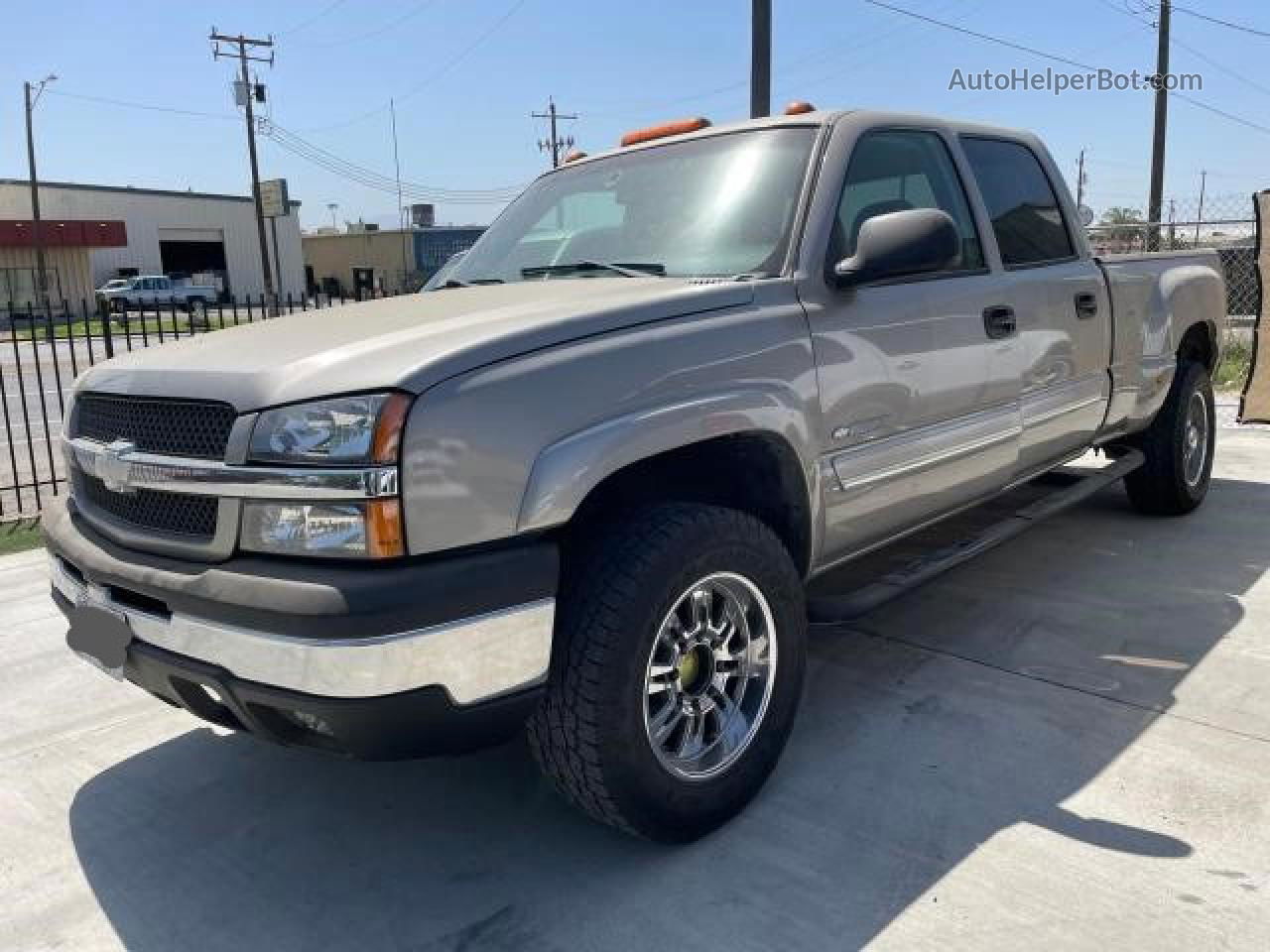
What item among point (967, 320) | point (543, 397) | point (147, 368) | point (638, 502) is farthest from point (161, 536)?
point (967, 320)

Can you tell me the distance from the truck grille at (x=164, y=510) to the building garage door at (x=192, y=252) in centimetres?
5850

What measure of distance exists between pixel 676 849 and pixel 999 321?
220cm

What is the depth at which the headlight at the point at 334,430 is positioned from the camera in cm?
216

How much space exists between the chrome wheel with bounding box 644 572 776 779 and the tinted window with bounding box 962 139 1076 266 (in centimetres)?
198

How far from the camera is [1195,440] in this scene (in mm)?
5793

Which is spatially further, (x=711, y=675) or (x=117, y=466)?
(x=711, y=675)

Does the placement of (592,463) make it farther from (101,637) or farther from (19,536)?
(19,536)

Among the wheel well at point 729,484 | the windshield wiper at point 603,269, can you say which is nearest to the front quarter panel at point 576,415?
the wheel well at point 729,484

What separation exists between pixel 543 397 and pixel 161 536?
3.20 ft

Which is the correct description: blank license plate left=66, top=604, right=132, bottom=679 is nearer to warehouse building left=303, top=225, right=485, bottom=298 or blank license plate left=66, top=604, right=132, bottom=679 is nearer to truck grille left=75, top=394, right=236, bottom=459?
truck grille left=75, top=394, right=236, bottom=459

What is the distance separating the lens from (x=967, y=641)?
13.4 ft

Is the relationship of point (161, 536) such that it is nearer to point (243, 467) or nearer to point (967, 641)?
point (243, 467)

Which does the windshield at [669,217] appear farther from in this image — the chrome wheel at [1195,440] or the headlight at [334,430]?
the chrome wheel at [1195,440]

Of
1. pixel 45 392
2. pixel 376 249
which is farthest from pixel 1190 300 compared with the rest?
pixel 376 249
